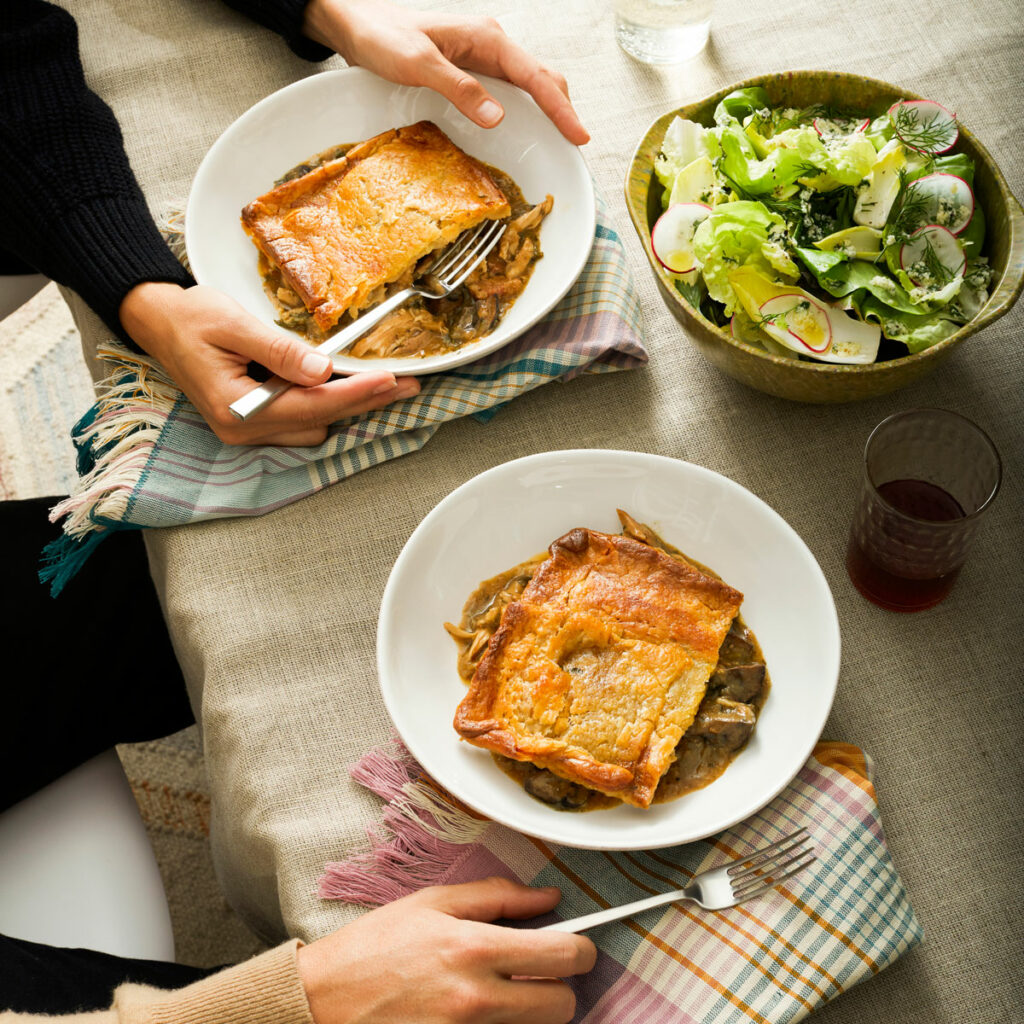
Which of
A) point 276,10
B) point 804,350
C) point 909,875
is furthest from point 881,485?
point 276,10

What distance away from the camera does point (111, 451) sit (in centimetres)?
140

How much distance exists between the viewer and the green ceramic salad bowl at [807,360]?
1.19 metres

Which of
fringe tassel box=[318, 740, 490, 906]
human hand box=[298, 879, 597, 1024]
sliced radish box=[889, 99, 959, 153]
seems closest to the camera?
human hand box=[298, 879, 597, 1024]

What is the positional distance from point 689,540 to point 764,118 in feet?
2.05

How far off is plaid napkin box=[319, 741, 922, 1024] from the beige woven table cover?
0.19 ft

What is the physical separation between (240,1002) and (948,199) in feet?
4.27

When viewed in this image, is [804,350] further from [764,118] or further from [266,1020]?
[266,1020]

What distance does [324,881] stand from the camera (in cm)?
116

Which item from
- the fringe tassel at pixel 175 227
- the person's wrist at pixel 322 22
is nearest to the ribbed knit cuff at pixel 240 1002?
the fringe tassel at pixel 175 227

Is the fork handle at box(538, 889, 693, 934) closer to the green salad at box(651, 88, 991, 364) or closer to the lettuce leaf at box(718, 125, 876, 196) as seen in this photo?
the green salad at box(651, 88, 991, 364)

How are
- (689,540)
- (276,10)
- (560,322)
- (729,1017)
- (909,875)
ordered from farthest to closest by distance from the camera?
Result: (276,10) → (560,322) → (689,540) → (909,875) → (729,1017)

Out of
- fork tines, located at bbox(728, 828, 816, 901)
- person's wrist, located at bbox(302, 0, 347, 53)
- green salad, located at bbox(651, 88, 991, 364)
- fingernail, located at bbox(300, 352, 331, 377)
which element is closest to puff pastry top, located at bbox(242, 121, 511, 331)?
fingernail, located at bbox(300, 352, 331, 377)

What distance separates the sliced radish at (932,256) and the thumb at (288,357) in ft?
2.61

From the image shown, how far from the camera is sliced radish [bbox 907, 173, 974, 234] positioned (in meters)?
1.24
